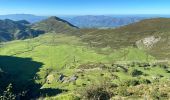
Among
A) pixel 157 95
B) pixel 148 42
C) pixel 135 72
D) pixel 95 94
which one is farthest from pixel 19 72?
pixel 157 95

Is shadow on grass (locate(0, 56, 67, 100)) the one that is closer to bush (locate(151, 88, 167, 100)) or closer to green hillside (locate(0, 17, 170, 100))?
green hillside (locate(0, 17, 170, 100))

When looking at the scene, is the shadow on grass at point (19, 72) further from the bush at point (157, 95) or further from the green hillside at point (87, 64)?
the bush at point (157, 95)

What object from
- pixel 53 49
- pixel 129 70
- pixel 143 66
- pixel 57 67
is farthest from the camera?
pixel 53 49

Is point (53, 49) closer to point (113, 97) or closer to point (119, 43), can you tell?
point (119, 43)

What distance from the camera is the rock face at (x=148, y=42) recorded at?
133 m

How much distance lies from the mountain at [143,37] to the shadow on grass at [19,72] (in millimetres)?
34088

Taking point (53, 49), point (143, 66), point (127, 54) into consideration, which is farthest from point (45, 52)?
point (143, 66)

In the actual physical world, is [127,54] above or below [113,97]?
below

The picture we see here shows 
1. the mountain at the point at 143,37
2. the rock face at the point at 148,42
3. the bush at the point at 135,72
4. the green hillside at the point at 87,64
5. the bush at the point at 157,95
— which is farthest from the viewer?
the rock face at the point at 148,42

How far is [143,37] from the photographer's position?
144m

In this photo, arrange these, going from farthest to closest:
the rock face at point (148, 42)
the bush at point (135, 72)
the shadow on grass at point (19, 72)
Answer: the rock face at point (148, 42) → the shadow on grass at point (19, 72) → the bush at point (135, 72)

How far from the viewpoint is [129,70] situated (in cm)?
8169

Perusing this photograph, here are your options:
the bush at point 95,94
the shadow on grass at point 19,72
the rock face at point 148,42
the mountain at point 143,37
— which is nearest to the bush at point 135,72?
the shadow on grass at point 19,72

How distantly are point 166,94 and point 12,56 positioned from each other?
11875 cm
